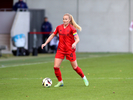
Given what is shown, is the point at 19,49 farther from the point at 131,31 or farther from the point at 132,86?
the point at 132,86

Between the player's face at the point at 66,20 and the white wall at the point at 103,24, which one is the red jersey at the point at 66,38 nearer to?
the player's face at the point at 66,20

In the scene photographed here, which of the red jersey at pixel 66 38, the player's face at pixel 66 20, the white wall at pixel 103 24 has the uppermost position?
the player's face at pixel 66 20

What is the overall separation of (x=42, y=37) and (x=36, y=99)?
22.4 m

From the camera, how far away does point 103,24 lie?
30.1 m

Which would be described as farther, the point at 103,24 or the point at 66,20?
the point at 103,24

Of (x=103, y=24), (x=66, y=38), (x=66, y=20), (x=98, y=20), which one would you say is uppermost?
(x=66, y=20)

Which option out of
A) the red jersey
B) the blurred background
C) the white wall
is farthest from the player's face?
the white wall

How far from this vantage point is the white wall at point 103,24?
30.0 meters

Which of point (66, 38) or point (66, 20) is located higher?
point (66, 20)

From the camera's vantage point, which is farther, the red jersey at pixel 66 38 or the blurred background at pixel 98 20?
the blurred background at pixel 98 20

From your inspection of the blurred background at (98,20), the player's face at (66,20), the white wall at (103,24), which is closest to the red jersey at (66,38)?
the player's face at (66,20)

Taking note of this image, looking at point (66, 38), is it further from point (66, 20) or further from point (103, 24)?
point (103, 24)

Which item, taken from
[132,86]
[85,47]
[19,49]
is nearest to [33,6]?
[85,47]

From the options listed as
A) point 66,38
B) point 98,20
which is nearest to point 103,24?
point 98,20
